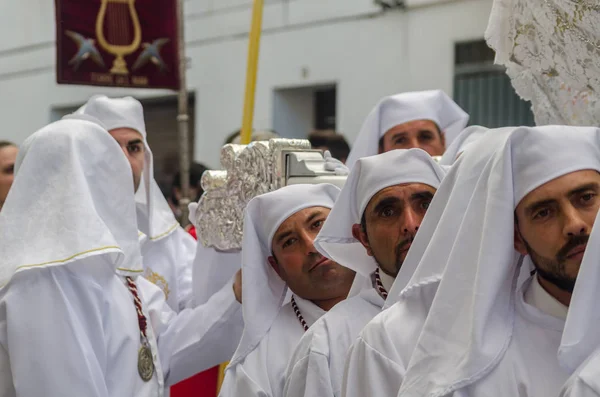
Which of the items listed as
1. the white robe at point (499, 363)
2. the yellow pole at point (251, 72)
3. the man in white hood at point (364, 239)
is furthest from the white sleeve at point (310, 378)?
the yellow pole at point (251, 72)

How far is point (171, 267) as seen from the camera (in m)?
5.09

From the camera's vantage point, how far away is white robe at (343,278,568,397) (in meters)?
2.30

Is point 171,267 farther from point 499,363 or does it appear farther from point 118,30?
point 499,363

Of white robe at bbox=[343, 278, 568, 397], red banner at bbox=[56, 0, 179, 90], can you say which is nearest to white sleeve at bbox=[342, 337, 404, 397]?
white robe at bbox=[343, 278, 568, 397]

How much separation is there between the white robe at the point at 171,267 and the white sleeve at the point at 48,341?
4.50ft

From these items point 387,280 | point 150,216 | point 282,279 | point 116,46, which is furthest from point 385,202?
point 116,46

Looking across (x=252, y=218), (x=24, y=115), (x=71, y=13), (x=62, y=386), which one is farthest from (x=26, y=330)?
(x=24, y=115)

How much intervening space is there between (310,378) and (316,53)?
24.8 ft

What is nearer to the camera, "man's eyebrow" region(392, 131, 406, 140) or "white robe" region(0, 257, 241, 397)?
"white robe" region(0, 257, 241, 397)

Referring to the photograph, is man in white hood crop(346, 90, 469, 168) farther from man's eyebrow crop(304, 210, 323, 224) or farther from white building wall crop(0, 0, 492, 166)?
white building wall crop(0, 0, 492, 166)

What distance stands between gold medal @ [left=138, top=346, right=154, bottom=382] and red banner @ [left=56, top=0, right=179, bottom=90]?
291cm

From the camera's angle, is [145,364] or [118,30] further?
[118,30]

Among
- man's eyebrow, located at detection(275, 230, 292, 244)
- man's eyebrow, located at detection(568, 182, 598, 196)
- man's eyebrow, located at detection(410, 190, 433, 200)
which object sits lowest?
man's eyebrow, located at detection(275, 230, 292, 244)

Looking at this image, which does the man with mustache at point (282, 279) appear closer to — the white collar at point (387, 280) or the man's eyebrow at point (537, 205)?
the white collar at point (387, 280)
